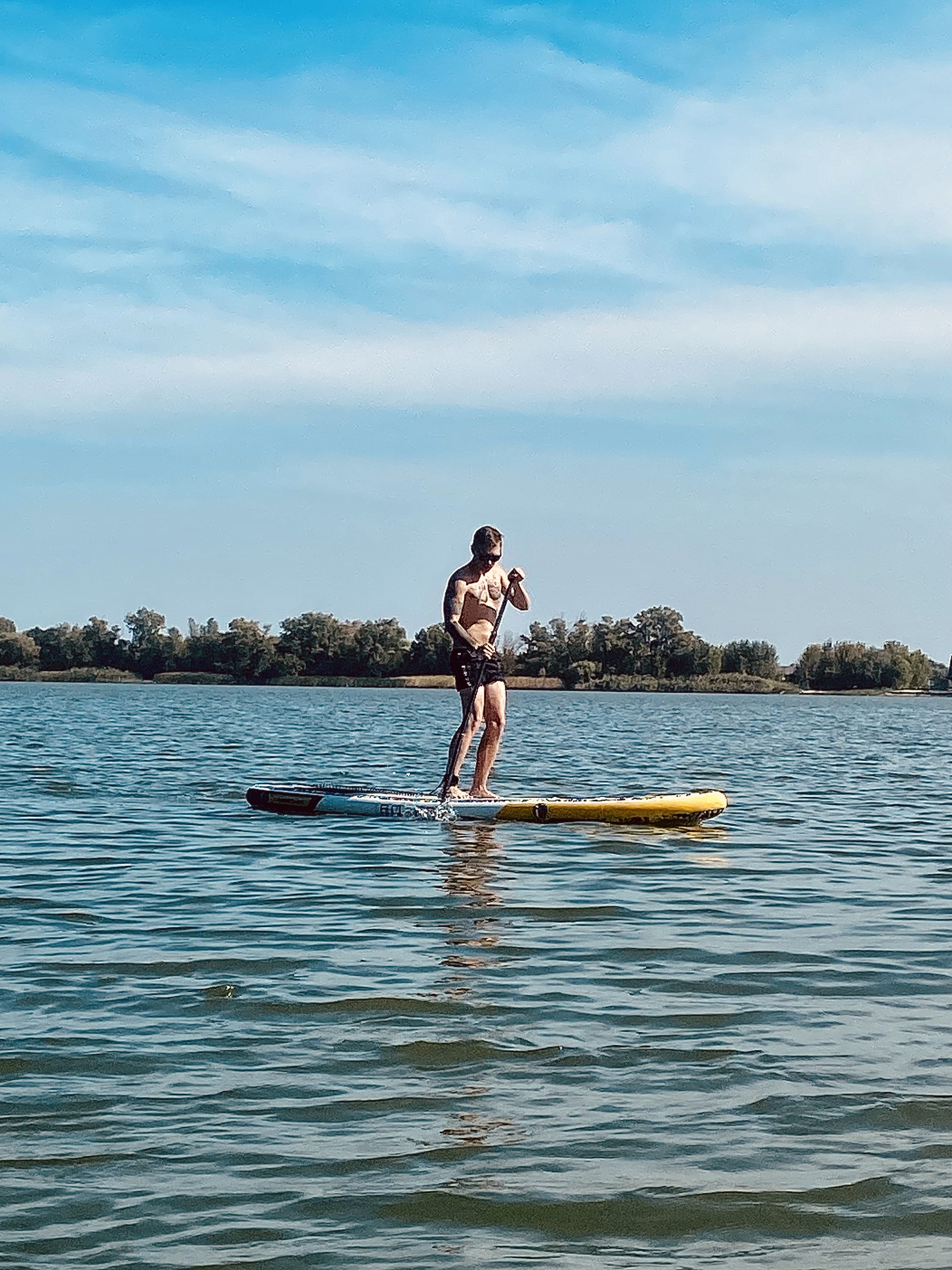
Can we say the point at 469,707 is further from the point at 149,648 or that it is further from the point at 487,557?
the point at 149,648

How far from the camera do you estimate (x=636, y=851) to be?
43.3 ft

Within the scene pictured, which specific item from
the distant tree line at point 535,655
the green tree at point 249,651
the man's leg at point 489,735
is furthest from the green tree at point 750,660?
the man's leg at point 489,735

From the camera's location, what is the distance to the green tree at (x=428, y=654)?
453 ft

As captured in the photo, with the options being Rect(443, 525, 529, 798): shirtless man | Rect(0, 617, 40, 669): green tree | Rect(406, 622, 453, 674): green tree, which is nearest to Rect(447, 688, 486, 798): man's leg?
Rect(443, 525, 529, 798): shirtless man

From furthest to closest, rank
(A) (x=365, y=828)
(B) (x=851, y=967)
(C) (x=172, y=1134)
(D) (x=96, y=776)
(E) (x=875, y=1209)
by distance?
(D) (x=96, y=776) < (A) (x=365, y=828) < (B) (x=851, y=967) < (C) (x=172, y=1134) < (E) (x=875, y=1209)

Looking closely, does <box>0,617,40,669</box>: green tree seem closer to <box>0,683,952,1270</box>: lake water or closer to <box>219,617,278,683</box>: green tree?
<box>219,617,278,683</box>: green tree

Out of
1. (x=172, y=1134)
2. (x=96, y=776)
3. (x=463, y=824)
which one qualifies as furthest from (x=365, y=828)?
(x=172, y=1134)

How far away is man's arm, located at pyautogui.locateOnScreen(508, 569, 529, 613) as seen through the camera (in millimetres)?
15203

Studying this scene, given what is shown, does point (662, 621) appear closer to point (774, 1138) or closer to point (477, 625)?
point (477, 625)

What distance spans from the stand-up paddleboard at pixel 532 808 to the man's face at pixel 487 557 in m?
2.26

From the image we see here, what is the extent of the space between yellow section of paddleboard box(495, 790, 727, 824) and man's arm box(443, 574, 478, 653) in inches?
65.8

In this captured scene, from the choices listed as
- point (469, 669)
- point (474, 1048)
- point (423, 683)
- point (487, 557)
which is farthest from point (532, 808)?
point (423, 683)

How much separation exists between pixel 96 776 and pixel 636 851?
10.7m

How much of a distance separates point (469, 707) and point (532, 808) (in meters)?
1.35
